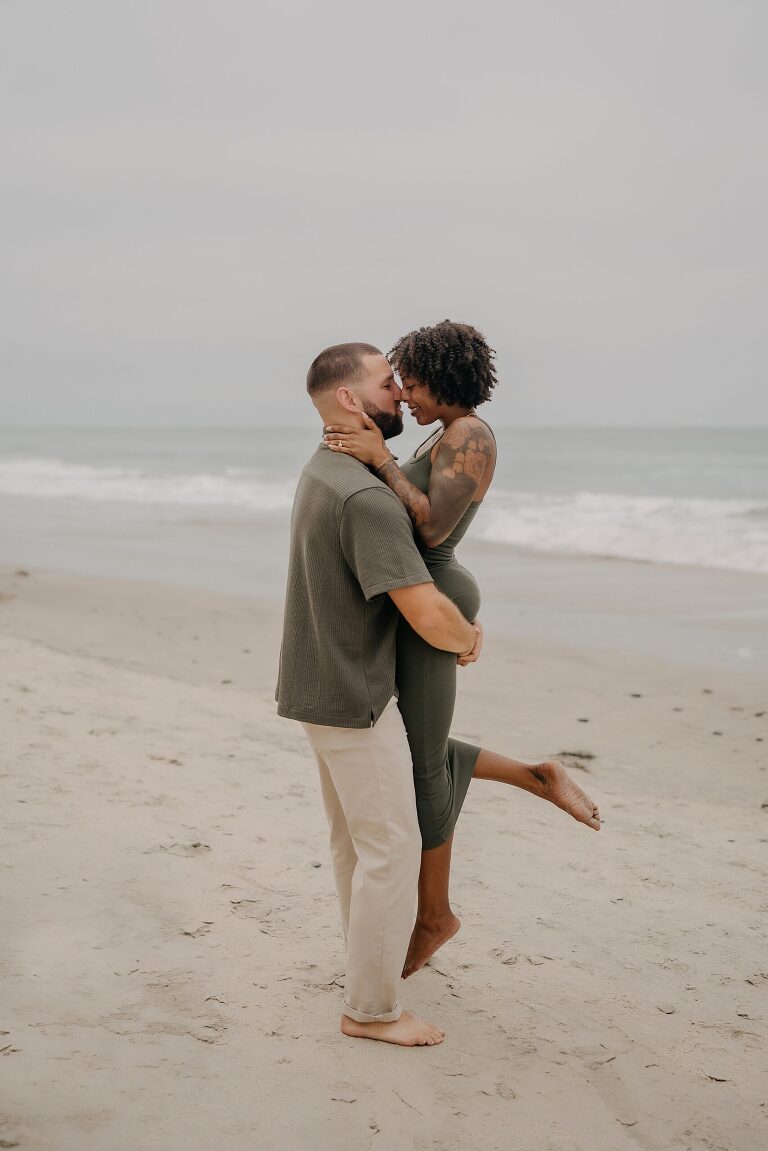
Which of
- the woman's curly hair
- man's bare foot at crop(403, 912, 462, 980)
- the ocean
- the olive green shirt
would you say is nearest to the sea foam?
the ocean

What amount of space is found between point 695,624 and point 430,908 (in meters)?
7.87

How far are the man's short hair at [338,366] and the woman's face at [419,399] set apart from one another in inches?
7.3

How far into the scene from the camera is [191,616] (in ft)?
34.2

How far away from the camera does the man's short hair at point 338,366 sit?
3.00m

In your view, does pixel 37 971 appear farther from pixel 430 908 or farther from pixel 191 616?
pixel 191 616

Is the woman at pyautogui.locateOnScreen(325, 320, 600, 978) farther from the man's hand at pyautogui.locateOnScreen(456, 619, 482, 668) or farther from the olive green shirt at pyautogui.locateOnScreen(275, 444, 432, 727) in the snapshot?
the olive green shirt at pyautogui.locateOnScreen(275, 444, 432, 727)

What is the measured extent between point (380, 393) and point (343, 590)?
0.63 meters

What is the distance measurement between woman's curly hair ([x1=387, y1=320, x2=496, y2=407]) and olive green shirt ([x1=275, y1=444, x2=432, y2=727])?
1.46 feet

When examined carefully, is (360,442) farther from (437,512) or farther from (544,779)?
(544,779)

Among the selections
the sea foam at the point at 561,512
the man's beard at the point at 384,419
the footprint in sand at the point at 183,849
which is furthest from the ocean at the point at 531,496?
the man's beard at the point at 384,419

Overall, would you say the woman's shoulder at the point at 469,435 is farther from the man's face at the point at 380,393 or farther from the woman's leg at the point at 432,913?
the woman's leg at the point at 432,913

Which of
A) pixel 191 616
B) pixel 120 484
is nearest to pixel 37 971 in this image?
pixel 191 616

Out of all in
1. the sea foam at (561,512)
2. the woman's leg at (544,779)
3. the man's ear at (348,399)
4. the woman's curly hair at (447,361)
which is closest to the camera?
the man's ear at (348,399)

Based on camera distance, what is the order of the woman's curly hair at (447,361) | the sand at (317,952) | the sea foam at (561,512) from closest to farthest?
the sand at (317,952), the woman's curly hair at (447,361), the sea foam at (561,512)
